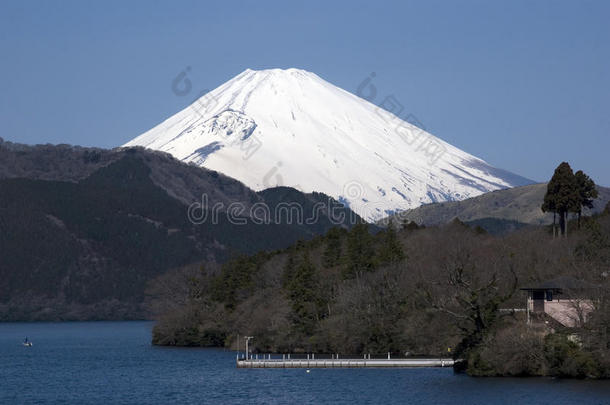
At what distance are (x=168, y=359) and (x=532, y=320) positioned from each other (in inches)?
1227

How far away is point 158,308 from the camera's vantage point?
122688 millimetres

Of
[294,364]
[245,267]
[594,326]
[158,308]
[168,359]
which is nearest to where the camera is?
[594,326]

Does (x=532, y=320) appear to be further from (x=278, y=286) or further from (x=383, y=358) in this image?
(x=278, y=286)

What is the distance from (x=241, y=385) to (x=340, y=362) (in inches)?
493

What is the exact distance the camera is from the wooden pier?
7208 centimetres

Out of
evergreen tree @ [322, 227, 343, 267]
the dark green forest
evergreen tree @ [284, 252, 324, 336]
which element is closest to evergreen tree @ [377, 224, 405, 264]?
the dark green forest

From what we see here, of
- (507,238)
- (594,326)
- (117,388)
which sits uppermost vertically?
(507,238)

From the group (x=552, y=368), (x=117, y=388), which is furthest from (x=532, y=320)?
(x=117, y=388)

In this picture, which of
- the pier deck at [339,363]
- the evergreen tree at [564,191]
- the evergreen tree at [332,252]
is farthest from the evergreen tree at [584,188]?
the pier deck at [339,363]

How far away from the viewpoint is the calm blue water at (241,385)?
181 feet

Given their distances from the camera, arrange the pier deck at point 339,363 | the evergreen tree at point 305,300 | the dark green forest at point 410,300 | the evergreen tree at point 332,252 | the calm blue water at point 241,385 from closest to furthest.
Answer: the calm blue water at point 241,385 → the dark green forest at point 410,300 → the pier deck at point 339,363 → the evergreen tree at point 305,300 → the evergreen tree at point 332,252

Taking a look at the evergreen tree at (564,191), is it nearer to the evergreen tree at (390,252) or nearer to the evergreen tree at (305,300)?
the evergreen tree at (390,252)

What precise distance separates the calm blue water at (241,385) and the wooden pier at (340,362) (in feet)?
5.57

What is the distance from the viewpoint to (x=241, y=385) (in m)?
64.5
